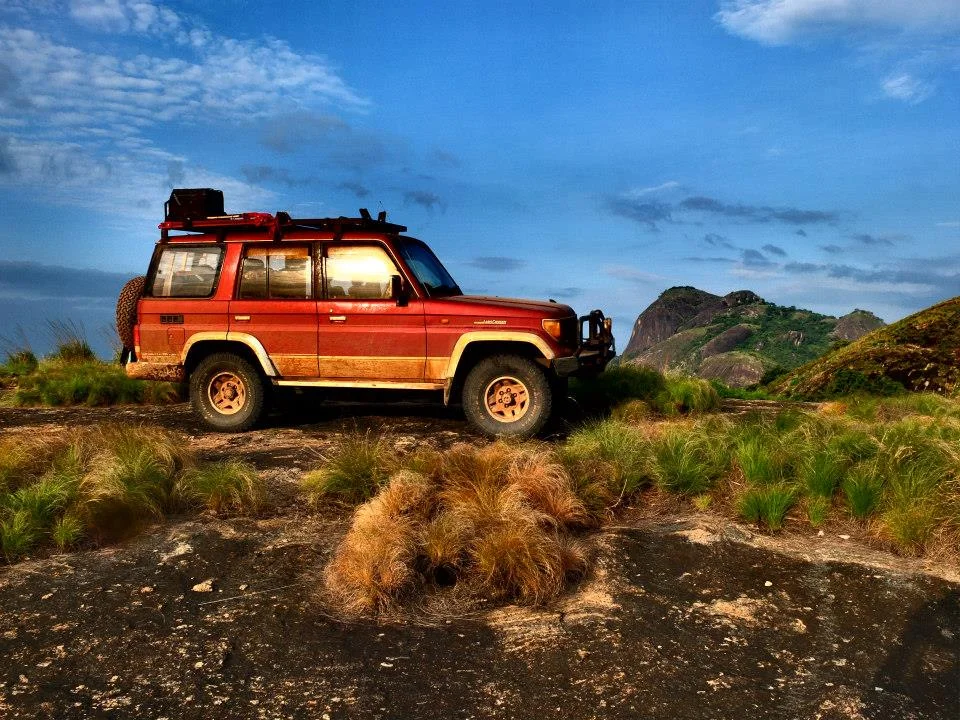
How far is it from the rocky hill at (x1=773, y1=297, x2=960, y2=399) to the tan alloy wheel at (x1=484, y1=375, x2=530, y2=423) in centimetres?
652

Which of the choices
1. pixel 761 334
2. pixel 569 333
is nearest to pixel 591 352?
pixel 569 333

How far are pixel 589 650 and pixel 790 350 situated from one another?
58939 mm

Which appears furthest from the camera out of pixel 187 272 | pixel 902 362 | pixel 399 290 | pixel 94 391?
pixel 902 362

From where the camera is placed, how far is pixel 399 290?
8.26m

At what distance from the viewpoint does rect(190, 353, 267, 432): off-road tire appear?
9.01 metres

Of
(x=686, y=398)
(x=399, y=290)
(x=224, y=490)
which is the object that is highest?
(x=399, y=290)

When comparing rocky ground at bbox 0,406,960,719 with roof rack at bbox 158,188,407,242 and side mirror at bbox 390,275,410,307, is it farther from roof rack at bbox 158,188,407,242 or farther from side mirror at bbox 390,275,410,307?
roof rack at bbox 158,188,407,242

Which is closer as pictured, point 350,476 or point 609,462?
point 350,476

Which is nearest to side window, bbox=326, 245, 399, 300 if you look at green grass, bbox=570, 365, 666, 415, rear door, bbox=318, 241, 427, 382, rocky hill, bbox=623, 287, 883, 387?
rear door, bbox=318, 241, 427, 382

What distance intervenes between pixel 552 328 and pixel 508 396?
0.84 meters

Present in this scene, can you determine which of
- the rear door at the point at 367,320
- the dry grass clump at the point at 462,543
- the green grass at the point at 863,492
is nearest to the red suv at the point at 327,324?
the rear door at the point at 367,320

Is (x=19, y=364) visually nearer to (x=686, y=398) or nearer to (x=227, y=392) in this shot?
(x=227, y=392)

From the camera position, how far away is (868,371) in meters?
12.5

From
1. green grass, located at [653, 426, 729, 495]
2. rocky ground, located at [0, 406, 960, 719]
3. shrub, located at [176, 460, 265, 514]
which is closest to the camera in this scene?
rocky ground, located at [0, 406, 960, 719]
